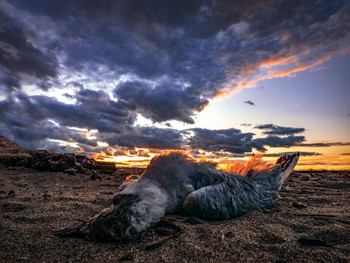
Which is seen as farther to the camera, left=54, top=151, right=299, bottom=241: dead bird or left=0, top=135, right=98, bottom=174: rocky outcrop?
left=0, top=135, right=98, bottom=174: rocky outcrop

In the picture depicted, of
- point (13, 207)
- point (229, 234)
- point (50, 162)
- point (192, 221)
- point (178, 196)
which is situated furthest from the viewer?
point (50, 162)

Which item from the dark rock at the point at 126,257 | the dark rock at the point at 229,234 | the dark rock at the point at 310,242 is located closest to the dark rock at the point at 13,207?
the dark rock at the point at 126,257

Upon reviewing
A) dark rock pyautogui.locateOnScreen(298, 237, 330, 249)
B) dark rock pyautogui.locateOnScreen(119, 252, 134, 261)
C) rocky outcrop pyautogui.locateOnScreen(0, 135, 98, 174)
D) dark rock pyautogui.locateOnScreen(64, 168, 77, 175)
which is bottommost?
dark rock pyautogui.locateOnScreen(119, 252, 134, 261)

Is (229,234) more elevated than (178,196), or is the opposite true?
(178,196)

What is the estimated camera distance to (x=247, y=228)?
2.76 m

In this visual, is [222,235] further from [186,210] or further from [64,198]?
[64,198]

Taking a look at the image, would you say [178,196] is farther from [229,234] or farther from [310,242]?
[310,242]

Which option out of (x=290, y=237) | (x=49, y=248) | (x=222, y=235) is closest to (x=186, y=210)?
(x=222, y=235)

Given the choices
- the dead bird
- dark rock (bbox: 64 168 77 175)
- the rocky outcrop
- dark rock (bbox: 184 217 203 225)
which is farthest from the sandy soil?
the rocky outcrop

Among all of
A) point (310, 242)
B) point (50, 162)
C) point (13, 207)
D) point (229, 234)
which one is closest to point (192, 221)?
point (229, 234)

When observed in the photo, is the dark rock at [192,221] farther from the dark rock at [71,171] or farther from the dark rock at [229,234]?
the dark rock at [71,171]

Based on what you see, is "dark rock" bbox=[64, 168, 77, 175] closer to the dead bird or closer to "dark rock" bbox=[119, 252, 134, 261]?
the dead bird

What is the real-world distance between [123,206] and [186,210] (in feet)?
3.81

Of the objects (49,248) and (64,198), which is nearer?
(49,248)
